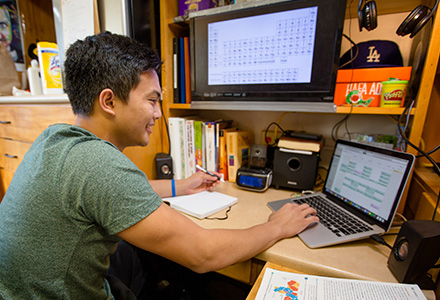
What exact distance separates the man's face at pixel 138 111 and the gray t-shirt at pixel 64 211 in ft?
0.41

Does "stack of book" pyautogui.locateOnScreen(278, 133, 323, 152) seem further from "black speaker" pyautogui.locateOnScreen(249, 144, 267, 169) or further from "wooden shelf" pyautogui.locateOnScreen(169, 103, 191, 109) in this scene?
"wooden shelf" pyautogui.locateOnScreen(169, 103, 191, 109)

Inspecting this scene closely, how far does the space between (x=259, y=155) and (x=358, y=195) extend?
0.50m

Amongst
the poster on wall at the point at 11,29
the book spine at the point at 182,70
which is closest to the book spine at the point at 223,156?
the book spine at the point at 182,70

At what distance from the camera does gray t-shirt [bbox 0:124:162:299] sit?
19.6 inches

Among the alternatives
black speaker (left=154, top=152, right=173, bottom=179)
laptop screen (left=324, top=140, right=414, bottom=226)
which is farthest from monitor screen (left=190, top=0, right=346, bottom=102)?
black speaker (left=154, top=152, right=173, bottom=179)

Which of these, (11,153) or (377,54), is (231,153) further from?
(11,153)

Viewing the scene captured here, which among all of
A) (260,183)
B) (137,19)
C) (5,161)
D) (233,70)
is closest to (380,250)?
(260,183)

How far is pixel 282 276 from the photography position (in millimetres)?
573

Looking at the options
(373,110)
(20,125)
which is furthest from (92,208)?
(20,125)

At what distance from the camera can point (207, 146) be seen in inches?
49.4

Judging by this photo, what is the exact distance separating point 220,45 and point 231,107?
31cm

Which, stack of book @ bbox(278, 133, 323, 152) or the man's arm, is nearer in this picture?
the man's arm

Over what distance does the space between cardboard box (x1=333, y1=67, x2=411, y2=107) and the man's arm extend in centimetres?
55

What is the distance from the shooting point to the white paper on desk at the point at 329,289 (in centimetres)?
50
